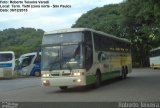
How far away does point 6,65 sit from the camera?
1633 inches

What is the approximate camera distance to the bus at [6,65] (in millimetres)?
41188

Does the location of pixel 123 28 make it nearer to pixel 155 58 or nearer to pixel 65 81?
pixel 155 58

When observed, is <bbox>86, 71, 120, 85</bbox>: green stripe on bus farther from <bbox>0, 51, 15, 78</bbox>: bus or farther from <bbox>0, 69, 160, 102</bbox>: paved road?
<bbox>0, 51, 15, 78</bbox>: bus

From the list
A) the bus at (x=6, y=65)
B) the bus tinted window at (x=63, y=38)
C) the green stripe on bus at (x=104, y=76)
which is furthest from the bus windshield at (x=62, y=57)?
the bus at (x=6, y=65)

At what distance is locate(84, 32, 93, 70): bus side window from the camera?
20.8m

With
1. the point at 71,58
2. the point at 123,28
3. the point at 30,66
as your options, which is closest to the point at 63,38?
the point at 71,58

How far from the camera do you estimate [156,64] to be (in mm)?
54969

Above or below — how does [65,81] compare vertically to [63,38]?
below

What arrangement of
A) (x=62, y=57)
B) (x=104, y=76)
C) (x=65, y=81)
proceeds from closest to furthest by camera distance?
1. (x=65, y=81)
2. (x=62, y=57)
3. (x=104, y=76)

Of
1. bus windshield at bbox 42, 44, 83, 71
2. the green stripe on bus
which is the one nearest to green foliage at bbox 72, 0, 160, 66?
the green stripe on bus

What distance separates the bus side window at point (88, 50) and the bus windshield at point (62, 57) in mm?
478

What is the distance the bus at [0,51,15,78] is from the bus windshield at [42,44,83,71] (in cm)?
2096

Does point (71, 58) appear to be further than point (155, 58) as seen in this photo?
No

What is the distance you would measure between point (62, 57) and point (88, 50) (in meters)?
1.48
